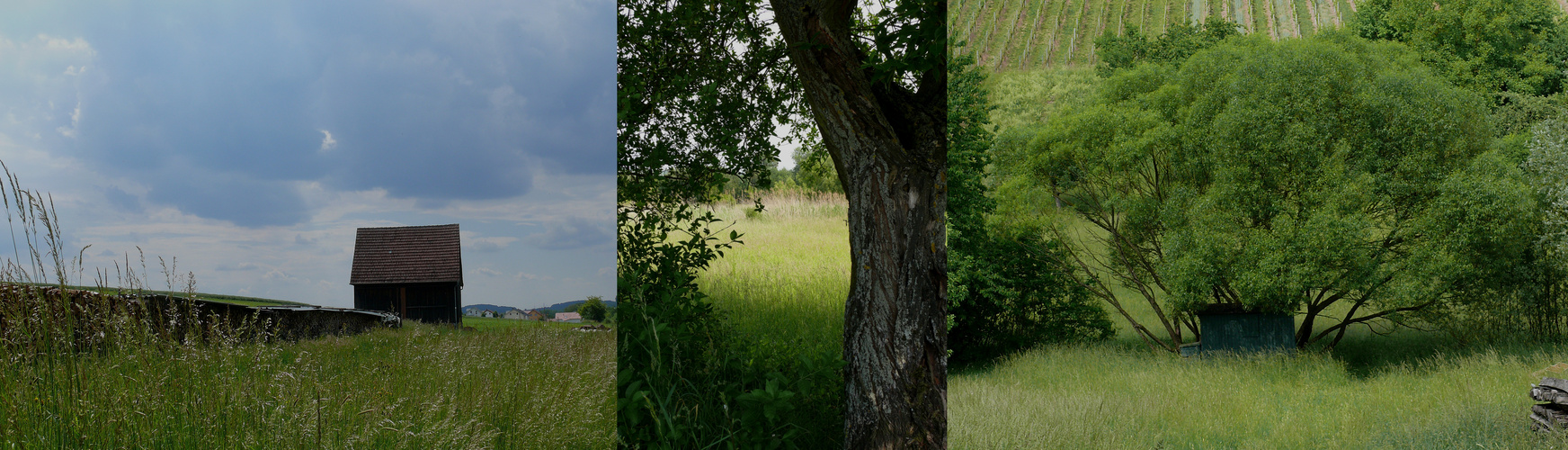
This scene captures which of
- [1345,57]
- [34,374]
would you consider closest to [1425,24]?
[1345,57]

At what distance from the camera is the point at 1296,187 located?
2.29 m

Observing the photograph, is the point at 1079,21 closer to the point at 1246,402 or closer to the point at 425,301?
the point at 1246,402

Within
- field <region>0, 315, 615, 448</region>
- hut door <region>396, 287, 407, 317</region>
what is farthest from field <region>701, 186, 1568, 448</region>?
hut door <region>396, 287, 407, 317</region>

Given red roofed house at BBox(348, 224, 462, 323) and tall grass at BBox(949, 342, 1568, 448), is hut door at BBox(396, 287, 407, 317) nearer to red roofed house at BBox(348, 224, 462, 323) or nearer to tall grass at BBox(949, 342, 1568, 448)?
red roofed house at BBox(348, 224, 462, 323)

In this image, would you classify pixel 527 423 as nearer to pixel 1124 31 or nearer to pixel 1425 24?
pixel 1124 31

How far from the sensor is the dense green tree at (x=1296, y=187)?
6.81 ft

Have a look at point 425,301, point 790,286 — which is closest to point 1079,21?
point 790,286

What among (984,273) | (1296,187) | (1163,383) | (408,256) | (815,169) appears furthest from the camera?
(408,256)

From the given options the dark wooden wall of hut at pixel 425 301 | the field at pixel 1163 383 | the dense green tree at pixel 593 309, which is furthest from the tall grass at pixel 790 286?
the dark wooden wall of hut at pixel 425 301

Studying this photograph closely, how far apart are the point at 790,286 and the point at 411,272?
2597mm

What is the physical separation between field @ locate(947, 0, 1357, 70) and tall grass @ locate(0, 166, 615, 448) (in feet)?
8.11

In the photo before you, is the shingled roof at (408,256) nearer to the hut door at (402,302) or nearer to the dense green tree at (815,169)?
the hut door at (402,302)

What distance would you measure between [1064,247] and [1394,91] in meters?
1.20

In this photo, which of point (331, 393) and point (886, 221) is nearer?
point (886, 221)
